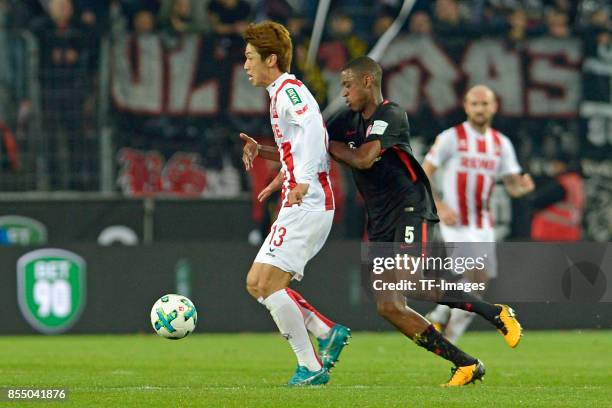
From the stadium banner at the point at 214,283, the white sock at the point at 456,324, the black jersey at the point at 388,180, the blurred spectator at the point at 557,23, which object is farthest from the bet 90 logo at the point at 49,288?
the black jersey at the point at 388,180

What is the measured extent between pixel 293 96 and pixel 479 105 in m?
3.92

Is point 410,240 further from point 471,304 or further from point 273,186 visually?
point 273,186

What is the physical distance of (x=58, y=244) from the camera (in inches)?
634

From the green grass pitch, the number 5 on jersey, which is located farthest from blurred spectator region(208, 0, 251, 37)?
the number 5 on jersey

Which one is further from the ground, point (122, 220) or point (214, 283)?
point (122, 220)

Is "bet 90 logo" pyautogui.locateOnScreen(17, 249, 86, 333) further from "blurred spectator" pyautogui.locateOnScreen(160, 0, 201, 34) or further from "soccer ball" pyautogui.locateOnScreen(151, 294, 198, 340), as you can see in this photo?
"soccer ball" pyautogui.locateOnScreen(151, 294, 198, 340)

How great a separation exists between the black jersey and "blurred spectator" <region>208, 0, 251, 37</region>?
7.53m

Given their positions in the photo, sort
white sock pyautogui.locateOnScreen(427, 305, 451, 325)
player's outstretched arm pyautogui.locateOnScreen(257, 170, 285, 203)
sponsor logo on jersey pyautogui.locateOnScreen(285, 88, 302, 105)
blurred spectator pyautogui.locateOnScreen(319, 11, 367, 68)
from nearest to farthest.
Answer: sponsor logo on jersey pyautogui.locateOnScreen(285, 88, 302, 105), player's outstretched arm pyautogui.locateOnScreen(257, 170, 285, 203), white sock pyautogui.locateOnScreen(427, 305, 451, 325), blurred spectator pyautogui.locateOnScreen(319, 11, 367, 68)

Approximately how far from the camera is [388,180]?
30.5 feet

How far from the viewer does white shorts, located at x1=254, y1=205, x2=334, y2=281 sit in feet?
29.2

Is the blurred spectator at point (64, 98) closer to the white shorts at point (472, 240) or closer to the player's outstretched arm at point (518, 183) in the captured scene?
the white shorts at point (472, 240)

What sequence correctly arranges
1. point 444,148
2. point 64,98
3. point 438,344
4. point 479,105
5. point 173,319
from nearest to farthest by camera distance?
1. point 438,344
2. point 173,319
3. point 479,105
4. point 444,148
5. point 64,98

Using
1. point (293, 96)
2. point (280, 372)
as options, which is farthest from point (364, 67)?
point (280, 372)

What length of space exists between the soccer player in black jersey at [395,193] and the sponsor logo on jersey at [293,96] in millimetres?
426
